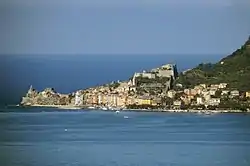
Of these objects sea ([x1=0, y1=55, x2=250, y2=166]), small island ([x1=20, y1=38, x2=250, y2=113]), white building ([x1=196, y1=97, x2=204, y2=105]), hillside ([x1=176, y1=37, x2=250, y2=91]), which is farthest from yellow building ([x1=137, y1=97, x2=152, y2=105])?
white building ([x1=196, y1=97, x2=204, y2=105])

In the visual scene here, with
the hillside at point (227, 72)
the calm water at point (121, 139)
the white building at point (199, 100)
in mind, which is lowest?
the calm water at point (121, 139)

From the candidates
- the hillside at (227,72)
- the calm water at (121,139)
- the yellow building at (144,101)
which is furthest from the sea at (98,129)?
the yellow building at (144,101)

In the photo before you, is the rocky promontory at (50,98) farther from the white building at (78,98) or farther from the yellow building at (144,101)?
the yellow building at (144,101)

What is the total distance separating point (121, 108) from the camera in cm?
776

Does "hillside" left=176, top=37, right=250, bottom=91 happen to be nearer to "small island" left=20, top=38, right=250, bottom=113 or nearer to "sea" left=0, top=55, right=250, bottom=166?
"small island" left=20, top=38, right=250, bottom=113

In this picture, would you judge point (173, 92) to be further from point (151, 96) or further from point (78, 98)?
point (78, 98)

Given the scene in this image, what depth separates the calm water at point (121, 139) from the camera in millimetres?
4574

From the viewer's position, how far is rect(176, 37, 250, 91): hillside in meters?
7.35

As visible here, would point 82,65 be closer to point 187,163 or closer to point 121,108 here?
point 121,108

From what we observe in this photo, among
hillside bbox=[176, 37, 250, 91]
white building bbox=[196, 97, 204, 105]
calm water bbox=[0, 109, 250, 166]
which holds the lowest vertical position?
calm water bbox=[0, 109, 250, 166]

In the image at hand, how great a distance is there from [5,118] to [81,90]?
2.26m

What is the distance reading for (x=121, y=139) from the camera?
5.87 meters

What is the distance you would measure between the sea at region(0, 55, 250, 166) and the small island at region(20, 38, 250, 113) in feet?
0.33
